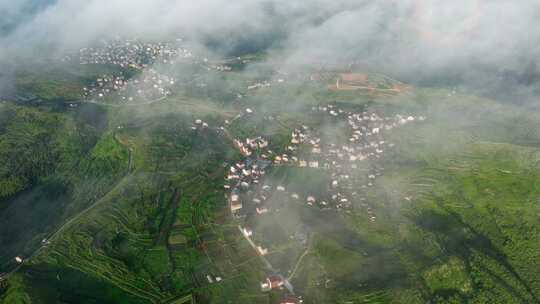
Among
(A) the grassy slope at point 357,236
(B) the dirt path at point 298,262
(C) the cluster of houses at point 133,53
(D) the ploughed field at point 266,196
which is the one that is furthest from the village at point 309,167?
(C) the cluster of houses at point 133,53

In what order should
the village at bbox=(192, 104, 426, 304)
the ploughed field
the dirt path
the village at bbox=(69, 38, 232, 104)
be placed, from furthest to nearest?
the village at bbox=(69, 38, 232, 104)
the village at bbox=(192, 104, 426, 304)
the dirt path
the ploughed field

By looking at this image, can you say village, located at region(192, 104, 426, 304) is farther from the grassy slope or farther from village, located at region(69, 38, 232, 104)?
village, located at region(69, 38, 232, 104)

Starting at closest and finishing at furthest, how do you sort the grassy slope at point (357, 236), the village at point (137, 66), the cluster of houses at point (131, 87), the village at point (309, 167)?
the grassy slope at point (357, 236)
the village at point (309, 167)
the cluster of houses at point (131, 87)
the village at point (137, 66)

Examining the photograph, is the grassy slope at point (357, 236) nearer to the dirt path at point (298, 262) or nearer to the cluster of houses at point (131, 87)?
the dirt path at point (298, 262)

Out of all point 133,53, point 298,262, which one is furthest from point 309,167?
point 133,53

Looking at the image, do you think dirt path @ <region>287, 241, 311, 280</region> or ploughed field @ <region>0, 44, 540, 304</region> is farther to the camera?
dirt path @ <region>287, 241, 311, 280</region>

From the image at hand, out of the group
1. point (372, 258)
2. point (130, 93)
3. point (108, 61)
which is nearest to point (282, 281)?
point (372, 258)

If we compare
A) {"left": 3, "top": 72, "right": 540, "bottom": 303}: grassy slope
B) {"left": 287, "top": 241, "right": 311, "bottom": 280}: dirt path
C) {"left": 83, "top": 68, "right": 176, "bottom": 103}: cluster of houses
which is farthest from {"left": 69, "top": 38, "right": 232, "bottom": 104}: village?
{"left": 287, "top": 241, "right": 311, "bottom": 280}: dirt path

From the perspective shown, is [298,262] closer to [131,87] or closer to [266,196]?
[266,196]

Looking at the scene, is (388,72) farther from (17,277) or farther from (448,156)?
(17,277)
